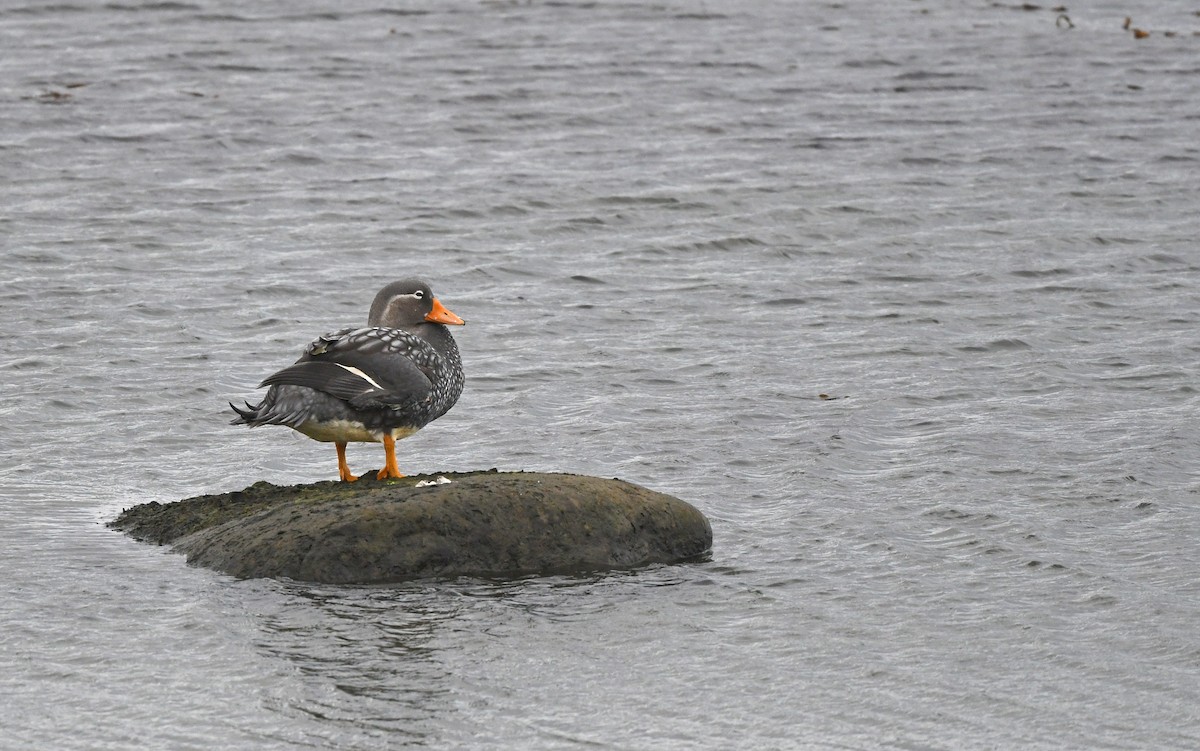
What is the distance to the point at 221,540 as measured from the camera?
947 centimetres

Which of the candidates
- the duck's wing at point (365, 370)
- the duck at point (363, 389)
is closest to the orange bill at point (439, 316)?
the duck at point (363, 389)

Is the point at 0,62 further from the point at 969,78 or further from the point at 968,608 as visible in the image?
the point at 968,608

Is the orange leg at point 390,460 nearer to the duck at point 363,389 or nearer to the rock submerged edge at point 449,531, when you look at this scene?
the duck at point 363,389

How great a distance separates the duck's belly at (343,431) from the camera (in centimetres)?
973

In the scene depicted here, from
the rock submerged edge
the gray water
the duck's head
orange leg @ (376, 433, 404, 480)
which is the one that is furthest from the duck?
the gray water

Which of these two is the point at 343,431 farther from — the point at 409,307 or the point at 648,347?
the point at 648,347

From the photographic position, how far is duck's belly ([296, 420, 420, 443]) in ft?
31.9

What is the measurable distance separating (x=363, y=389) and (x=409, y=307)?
107cm

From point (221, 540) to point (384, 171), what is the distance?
10872mm

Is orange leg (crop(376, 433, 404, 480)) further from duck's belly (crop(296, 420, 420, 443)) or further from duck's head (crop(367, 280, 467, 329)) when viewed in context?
duck's head (crop(367, 280, 467, 329))

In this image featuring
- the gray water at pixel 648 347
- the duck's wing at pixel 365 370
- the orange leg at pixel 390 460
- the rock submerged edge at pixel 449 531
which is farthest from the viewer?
the orange leg at pixel 390 460

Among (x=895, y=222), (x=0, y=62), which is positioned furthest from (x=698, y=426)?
(x=0, y=62)

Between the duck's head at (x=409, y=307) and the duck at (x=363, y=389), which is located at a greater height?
the duck's head at (x=409, y=307)

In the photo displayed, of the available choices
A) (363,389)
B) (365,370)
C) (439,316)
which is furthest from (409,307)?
(363,389)
